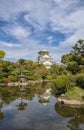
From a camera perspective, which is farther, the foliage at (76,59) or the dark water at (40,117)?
the foliage at (76,59)

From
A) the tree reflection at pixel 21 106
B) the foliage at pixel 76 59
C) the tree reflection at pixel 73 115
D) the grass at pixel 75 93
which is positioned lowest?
the tree reflection at pixel 73 115

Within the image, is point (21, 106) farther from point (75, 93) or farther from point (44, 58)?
point (44, 58)

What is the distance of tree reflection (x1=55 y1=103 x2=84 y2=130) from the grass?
81.7 inches

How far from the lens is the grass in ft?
92.3

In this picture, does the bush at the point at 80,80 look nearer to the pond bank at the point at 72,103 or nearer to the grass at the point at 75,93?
the grass at the point at 75,93

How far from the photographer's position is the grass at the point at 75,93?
28.1 metres

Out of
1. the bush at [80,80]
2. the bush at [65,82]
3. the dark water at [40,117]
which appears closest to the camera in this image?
the dark water at [40,117]

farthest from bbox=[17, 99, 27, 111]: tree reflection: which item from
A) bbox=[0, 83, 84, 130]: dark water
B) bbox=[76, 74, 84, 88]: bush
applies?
bbox=[76, 74, 84, 88]: bush

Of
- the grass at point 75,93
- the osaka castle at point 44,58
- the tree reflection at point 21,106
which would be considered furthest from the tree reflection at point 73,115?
the osaka castle at point 44,58

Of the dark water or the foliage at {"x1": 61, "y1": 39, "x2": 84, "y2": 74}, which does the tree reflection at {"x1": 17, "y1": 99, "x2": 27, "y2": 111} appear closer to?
the dark water

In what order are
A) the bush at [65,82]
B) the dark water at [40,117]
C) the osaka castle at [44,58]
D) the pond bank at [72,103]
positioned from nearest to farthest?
the dark water at [40,117], the pond bank at [72,103], the bush at [65,82], the osaka castle at [44,58]

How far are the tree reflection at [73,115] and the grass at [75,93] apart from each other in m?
2.08

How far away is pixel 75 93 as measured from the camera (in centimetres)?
2939

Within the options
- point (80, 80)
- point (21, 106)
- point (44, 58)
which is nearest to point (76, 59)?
point (80, 80)
